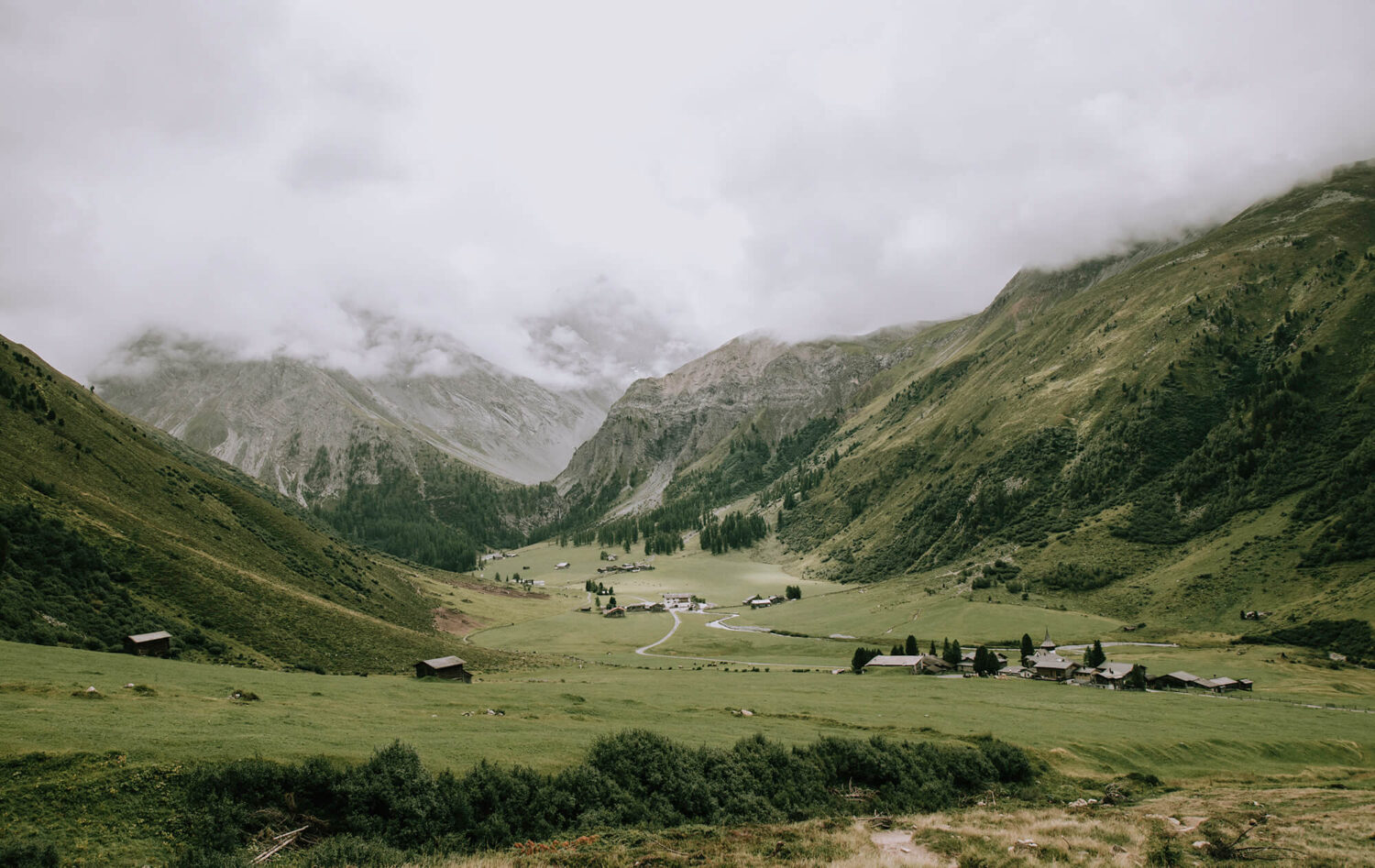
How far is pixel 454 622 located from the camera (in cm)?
11200

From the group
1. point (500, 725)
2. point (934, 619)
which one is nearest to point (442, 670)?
point (500, 725)

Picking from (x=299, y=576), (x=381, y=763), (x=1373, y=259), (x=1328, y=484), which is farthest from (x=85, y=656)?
(x=1373, y=259)

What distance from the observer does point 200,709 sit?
2733 centimetres

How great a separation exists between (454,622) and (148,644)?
2892 inches

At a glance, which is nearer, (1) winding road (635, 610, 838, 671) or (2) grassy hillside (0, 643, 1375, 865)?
(2) grassy hillside (0, 643, 1375, 865)

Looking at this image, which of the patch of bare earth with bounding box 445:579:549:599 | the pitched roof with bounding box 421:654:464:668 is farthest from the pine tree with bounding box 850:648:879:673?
the patch of bare earth with bounding box 445:579:549:599

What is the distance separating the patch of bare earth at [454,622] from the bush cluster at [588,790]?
270ft

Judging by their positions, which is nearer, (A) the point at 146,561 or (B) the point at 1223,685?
(A) the point at 146,561

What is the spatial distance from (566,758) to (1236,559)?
132194mm

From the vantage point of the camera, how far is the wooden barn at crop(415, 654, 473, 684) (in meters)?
53.7

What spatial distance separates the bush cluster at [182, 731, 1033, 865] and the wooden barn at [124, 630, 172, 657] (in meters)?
29.6

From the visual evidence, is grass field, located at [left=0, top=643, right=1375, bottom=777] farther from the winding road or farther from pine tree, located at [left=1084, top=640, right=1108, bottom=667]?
the winding road

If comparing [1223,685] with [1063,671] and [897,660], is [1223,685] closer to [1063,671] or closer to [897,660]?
[1063,671]

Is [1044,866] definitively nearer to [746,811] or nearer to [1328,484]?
[746,811]
